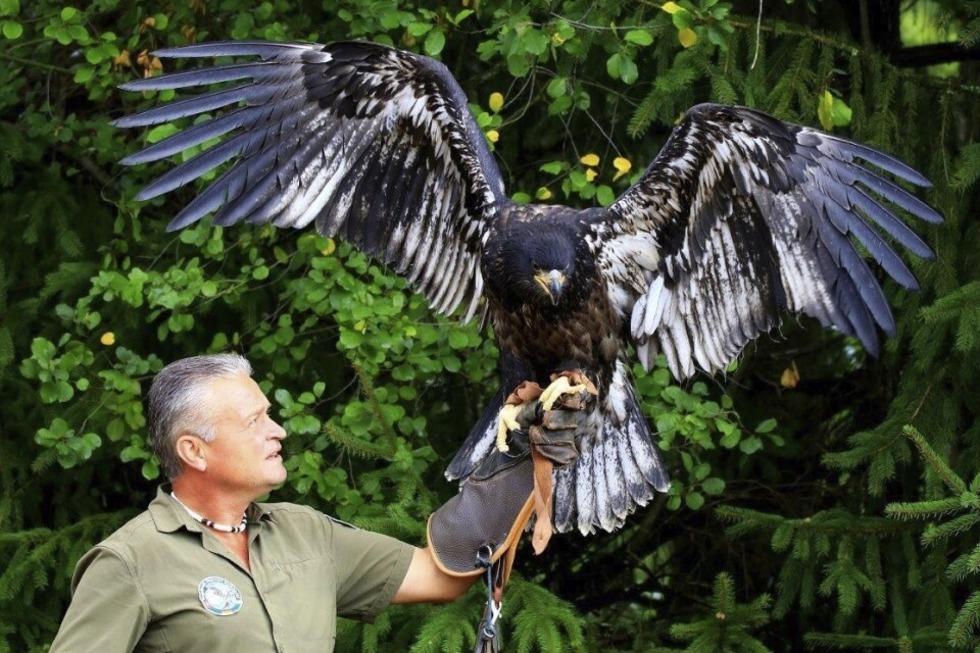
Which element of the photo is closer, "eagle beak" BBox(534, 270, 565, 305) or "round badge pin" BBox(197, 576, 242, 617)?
"round badge pin" BBox(197, 576, 242, 617)

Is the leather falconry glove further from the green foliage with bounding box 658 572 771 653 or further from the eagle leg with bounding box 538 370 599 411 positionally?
the green foliage with bounding box 658 572 771 653

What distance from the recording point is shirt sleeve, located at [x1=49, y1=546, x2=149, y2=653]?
101 inches

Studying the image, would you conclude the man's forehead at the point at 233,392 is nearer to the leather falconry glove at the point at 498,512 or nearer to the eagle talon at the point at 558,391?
the leather falconry glove at the point at 498,512

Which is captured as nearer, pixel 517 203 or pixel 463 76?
pixel 517 203

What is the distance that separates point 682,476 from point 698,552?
0.55m

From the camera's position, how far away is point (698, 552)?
18.4 feet

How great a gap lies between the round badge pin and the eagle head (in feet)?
5.54

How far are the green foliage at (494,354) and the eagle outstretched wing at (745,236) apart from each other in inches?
9.2

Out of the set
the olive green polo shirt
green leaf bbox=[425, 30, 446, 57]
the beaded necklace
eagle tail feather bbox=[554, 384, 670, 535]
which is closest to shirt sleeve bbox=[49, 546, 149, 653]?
the olive green polo shirt

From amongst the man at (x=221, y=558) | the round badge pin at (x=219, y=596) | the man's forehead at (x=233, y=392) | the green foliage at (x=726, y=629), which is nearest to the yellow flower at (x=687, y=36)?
the green foliage at (x=726, y=629)

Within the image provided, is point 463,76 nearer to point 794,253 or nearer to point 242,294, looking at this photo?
point 242,294

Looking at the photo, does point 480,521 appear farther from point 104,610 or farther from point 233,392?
point 104,610

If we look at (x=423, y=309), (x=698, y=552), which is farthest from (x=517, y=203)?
(x=698, y=552)

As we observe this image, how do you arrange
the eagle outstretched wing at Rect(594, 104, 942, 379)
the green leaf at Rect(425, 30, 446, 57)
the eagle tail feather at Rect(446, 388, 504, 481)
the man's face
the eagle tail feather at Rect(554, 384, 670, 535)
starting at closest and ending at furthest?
the man's face < the eagle outstretched wing at Rect(594, 104, 942, 379) < the eagle tail feather at Rect(446, 388, 504, 481) < the eagle tail feather at Rect(554, 384, 670, 535) < the green leaf at Rect(425, 30, 446, 57)
